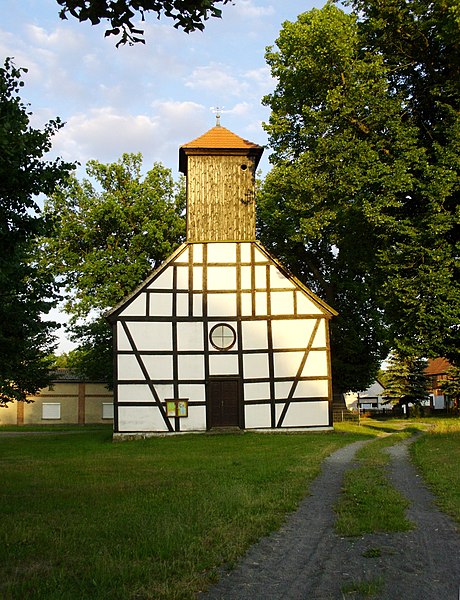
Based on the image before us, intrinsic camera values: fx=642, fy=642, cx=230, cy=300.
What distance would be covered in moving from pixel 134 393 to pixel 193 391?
7.75 feet

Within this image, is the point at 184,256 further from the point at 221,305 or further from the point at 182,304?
the point at 221,305

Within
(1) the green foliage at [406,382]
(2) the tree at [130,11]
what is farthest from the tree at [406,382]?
(2) the tree at [130,11]

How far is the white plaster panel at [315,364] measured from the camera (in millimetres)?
26125

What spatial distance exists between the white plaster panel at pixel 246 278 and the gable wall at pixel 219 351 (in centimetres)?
4

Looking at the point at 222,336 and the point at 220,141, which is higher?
the point at 220,141

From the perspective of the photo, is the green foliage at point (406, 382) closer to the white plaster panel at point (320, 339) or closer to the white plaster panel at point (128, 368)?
the white plaster panel at point (320, 339)

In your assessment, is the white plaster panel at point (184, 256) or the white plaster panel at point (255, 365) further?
the white plaster panel at point (184, 256)

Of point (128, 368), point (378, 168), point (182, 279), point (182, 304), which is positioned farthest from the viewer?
point (182, 279)

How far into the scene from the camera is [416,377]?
46.2 metres

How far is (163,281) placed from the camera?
2669 cm

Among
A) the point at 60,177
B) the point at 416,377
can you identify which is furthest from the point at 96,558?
the point at 416,377

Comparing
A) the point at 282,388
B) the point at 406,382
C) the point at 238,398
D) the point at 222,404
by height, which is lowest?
the point at 222,404

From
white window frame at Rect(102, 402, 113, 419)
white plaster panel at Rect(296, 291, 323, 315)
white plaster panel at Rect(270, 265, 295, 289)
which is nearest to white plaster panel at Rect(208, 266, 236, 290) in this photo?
white plaster panel at Rect(270, 265, 295, 289)

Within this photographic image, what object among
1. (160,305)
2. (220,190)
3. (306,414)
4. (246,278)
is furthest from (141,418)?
(220,190)
